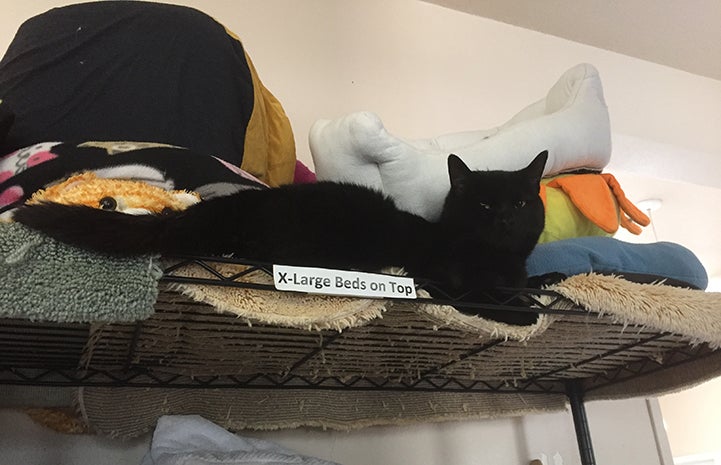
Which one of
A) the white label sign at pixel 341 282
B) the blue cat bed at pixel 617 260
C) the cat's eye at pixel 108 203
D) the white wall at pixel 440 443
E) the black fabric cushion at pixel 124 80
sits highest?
the black fabric cushion at pixel 124 80

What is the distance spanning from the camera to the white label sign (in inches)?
20.7

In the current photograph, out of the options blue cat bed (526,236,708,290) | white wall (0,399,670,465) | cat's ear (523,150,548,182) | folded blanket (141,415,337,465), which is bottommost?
folded blanket (141,415,337,465)

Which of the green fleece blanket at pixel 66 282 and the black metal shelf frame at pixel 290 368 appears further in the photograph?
the black metal shelf frame at pixel 290 368

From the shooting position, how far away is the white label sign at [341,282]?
53 centimetres

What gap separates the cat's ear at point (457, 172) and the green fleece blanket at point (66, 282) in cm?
39

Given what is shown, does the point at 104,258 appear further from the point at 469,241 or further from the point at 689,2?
the point at 689,2

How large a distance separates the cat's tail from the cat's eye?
35mm

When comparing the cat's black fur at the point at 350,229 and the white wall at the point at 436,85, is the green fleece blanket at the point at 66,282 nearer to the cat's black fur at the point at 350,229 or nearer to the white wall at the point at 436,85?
the cat's black fur at the point at 350,229

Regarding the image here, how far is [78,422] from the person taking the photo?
0.82 meters

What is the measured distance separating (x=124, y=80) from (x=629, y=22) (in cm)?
→ 133

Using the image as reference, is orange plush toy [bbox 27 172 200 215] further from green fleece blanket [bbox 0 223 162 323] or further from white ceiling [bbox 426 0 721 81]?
white ceiling [bbox 426 0 721 81]

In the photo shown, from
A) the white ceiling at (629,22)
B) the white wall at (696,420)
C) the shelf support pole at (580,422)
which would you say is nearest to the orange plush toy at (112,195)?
the shelf support pole at (580,422)

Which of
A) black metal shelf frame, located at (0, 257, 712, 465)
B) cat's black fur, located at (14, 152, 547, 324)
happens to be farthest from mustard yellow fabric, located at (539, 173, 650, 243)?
black metal shelf frame, located at (0, 257, 712, 465)

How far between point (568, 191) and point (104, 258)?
0.59 meters
